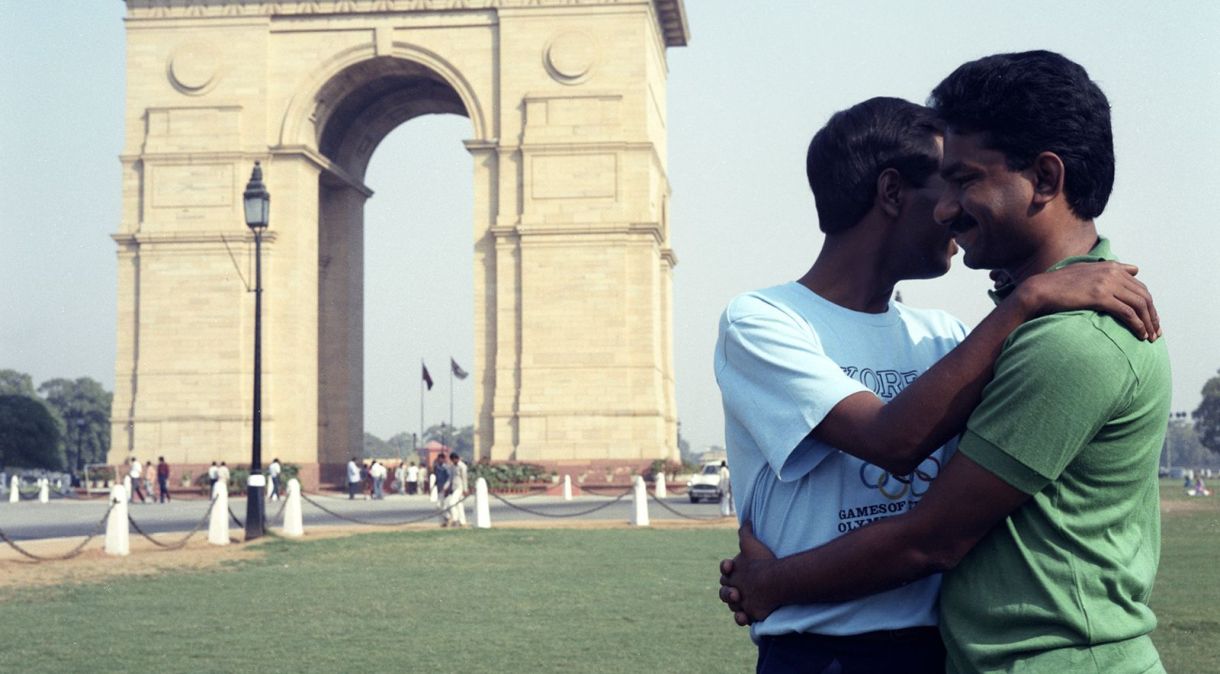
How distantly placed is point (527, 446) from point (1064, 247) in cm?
3200

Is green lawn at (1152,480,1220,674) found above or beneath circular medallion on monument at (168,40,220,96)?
beneath

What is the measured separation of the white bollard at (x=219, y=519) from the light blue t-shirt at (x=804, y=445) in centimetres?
1655

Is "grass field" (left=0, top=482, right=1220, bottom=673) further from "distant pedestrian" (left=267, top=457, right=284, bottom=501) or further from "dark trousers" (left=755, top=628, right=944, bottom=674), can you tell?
"distant pedestrian" (left=267, top=457, right=284, bottom=501)

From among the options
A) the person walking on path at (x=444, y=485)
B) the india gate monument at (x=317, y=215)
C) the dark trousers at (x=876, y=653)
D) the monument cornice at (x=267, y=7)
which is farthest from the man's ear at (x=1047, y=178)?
the monument cornice at (x=267, y=7)

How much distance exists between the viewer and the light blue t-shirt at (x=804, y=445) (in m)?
2.42

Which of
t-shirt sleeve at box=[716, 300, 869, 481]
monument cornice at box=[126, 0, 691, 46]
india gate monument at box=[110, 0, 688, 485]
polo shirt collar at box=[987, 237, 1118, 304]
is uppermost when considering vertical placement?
monument cornice at box=[126, 0, 691, 46]

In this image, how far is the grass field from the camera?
819cm

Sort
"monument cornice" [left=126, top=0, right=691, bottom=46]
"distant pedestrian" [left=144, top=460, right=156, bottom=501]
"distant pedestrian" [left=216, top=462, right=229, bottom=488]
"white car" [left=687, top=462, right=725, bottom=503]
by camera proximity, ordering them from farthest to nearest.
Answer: "monument cornice" [left=126, top=0, right=691, bottom=46] → "distant pedestrian" [left=144, top=460, right=156, bottom=501] → "distant pedestrian" [left=216, top=462, right=229, bottom=488] → "white car" [left=687, top=462, right=725, bottom=503]

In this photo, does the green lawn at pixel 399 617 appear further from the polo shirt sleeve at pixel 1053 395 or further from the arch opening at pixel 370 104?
the arch opening at pixel 370 104

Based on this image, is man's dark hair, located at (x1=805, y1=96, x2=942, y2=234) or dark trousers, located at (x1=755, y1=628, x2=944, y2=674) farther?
man's dark hair, located at (x1=805, y1=96, x2=942, y2=234)

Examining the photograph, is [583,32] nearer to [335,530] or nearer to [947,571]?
[335,530]

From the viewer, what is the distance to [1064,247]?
226cm

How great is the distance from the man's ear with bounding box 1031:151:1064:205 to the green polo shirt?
235 mm

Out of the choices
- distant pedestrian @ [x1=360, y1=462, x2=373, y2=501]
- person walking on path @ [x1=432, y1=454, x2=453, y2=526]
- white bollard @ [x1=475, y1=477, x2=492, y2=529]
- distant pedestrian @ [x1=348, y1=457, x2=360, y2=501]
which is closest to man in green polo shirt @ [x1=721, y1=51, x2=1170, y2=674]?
white bollard @ [x1=475, y1=477, x2=492, y2=529]
